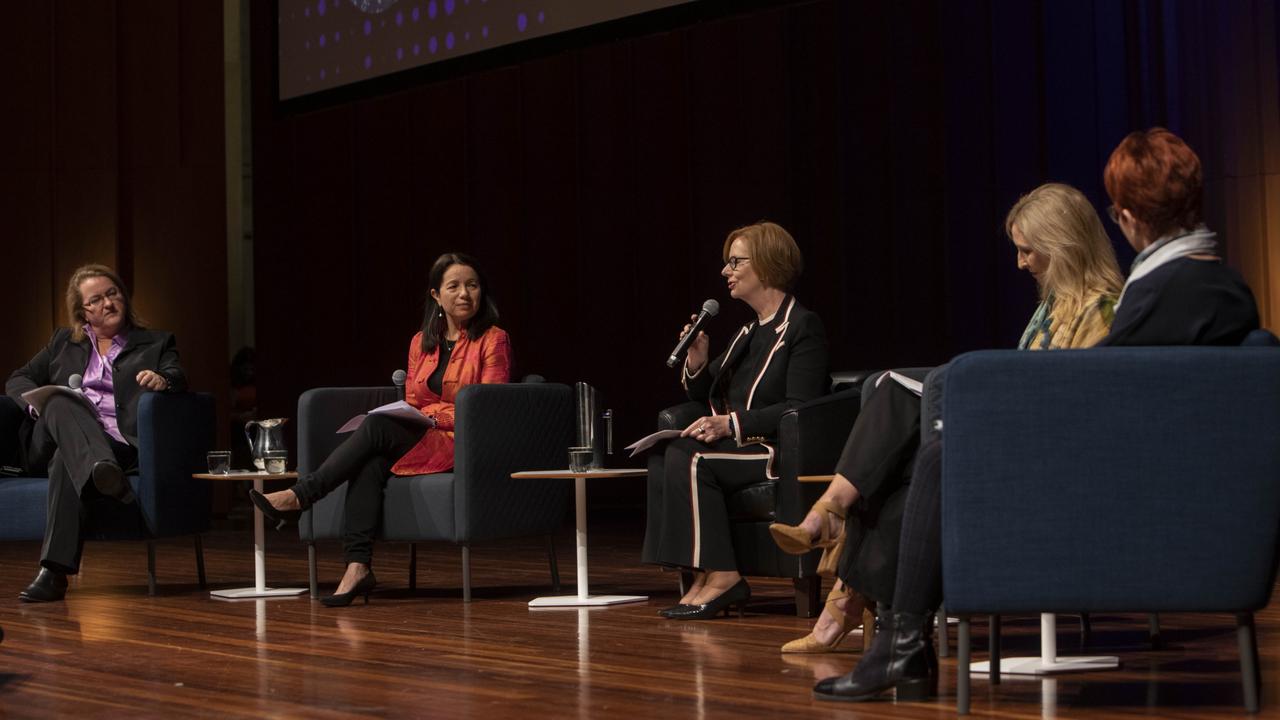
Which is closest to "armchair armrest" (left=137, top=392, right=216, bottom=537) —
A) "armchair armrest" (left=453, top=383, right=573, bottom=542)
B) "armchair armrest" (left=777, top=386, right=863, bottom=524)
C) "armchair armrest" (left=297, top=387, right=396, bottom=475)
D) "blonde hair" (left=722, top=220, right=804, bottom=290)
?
"armchair armrest" (left=297, top=387, right=396, bottom=475)

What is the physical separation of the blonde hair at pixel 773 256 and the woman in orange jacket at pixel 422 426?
85 centimetres

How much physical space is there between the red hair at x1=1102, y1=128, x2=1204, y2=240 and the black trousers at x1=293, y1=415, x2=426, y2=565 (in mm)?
2643

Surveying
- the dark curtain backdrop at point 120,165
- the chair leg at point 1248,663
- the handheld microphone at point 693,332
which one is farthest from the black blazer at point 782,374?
the dark curtain backdrop at point 120,165

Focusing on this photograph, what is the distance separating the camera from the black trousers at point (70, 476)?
4.70m

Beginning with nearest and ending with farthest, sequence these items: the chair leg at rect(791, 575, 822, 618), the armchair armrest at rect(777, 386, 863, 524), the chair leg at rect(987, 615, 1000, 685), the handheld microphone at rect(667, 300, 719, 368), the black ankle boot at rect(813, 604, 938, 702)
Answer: the black ankle boot at rect(813, 604, 938, 702), the chair leg at rect(987, 615, 1000, 685), the armchair armrest at rect(777, 386, 863, 524), the chair leg at rect(791, 575, 822, 618), the handheld microphone at rect(667, 300, 719, 368)

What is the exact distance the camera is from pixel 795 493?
150 inches

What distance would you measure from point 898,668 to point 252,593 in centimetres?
283

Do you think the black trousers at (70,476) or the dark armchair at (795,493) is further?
the black trousers at (70,476)

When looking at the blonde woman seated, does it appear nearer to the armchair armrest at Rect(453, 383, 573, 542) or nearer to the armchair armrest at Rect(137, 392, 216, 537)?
the armchair armrest at Rect(453, 383, 573, 542)

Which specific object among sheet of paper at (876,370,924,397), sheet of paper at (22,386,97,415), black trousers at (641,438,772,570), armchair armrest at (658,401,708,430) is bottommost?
black trousers at (641,438,772,570)

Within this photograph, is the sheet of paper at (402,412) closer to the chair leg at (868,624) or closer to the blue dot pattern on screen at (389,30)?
the chair leg at (868,624)

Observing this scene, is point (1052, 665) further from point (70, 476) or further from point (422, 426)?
point (70, 476)

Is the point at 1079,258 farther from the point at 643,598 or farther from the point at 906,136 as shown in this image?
the point at 906,136

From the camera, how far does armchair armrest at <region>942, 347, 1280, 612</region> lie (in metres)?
2.34
